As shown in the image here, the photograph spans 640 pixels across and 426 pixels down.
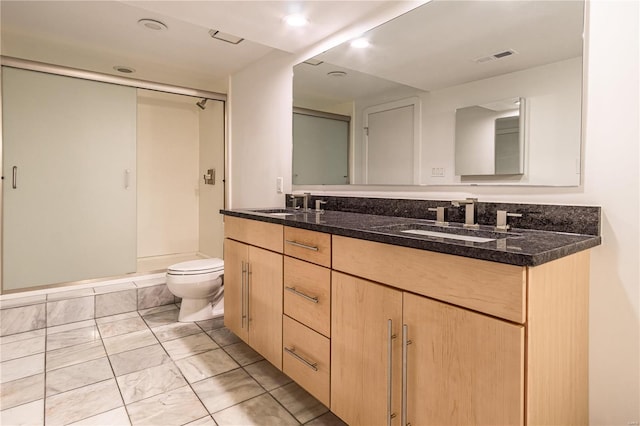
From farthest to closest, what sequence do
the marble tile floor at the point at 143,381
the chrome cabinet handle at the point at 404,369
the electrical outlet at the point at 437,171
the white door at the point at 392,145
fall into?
the white door at the point at 392,145
the electrical outlet at the point at 437,171
the marble tile floor at the point at 143,381
the chrome cabinet handle at the point at 404,369

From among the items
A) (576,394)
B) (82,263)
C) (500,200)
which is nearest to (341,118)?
(500,200)

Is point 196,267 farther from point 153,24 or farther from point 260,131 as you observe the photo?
point 153,24

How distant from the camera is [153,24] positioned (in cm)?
245

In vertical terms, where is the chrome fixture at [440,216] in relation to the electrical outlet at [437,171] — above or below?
below

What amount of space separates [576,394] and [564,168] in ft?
2.48

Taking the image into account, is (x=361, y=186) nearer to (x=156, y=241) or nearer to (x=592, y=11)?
(x=592, y=11)

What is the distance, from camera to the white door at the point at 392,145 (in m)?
1.85

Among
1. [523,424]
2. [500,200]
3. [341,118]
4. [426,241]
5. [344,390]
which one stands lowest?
[344,390]

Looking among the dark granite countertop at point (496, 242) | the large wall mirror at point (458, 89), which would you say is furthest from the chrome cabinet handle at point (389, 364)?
the large wall mirror at point (458, 89)

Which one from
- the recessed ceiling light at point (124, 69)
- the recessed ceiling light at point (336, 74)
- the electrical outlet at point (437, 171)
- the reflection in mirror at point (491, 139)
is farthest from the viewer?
the recessed ceiling light at point (124, 69)

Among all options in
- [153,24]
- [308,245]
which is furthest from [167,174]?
[308,245]

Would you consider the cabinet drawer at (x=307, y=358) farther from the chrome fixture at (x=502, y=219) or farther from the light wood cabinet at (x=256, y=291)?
the chrome fixture at (x=502, y=219)

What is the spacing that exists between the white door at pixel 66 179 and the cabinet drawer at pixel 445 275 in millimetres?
2492

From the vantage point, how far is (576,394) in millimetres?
1131
